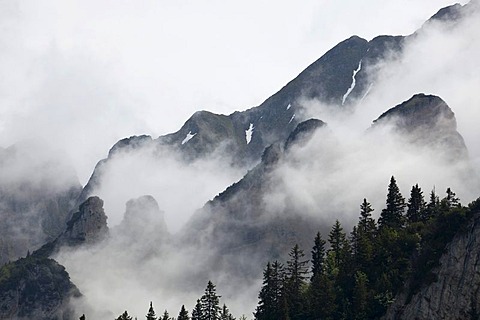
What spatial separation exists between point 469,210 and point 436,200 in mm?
32570

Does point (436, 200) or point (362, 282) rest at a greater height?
point (436, 200)

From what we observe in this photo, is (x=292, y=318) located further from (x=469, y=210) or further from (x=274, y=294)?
(x=469, y=210)

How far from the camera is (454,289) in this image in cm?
8619

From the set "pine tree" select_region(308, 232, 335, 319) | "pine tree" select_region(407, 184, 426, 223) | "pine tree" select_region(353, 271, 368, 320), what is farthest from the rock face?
"pine tree" select_region(407, 184, 426, 223)

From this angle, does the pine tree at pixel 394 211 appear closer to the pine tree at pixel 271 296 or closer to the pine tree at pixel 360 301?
the pine tree at pixel 360 301

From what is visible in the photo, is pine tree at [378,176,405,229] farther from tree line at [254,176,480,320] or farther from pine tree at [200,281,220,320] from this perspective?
pine tree at [200,281,220,320]

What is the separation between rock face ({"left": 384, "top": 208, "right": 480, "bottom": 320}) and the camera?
276ft

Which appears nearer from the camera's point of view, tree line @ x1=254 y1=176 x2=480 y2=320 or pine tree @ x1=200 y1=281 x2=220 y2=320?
tree line @ x1=254 y1=176 x2=480 y2=320

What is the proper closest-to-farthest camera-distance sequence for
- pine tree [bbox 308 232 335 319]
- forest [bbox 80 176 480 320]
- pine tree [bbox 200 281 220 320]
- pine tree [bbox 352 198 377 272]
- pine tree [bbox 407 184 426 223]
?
forest [bbox 80 176 480 320] → pine tree [bbox 308 232 335 319] → pine tree [bbox 352 198 377 272] → pine tree [bbox 200 281 220 320] → pine tree [bbox 407 184 426 223]

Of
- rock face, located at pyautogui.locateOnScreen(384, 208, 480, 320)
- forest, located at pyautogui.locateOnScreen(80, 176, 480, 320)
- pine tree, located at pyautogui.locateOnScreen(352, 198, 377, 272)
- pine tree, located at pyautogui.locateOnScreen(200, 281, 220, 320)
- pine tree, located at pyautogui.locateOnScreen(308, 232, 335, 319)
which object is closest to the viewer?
rock face, located at pyautogui.locateOnScreen(384, 208, 480, 320)

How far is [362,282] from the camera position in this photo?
9344 cm

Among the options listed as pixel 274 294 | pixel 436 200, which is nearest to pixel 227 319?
pixel 274 294

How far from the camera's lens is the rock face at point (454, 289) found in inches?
3307

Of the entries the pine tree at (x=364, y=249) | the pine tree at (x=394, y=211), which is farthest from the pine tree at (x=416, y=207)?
the pine tree at (x=364, y=249)
